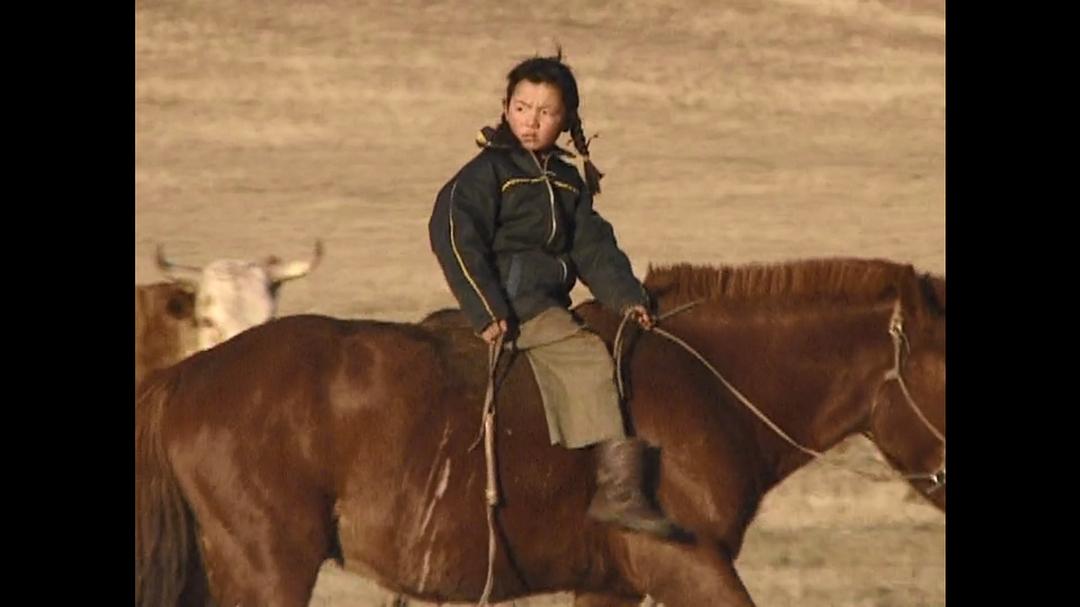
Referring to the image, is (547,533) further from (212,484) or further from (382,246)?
(382,246)

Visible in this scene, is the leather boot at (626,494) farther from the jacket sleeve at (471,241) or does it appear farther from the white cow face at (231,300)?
the white cow face at (231,300)

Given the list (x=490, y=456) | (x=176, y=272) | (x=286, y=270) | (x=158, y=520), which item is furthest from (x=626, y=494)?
(x=176, y=272)

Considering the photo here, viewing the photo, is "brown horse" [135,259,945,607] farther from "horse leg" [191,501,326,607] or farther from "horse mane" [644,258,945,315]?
"horse mane" [644,258,945,315]

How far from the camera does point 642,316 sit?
8.13 meters

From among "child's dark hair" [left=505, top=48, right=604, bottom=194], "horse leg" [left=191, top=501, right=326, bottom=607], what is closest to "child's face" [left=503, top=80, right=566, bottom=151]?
"child's dark hair" [left=505, top=48, right=604, bottom=194]

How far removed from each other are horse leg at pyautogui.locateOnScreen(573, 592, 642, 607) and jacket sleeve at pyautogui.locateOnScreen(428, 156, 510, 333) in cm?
114

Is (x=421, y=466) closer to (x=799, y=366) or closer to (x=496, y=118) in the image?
(x=799, y=366)

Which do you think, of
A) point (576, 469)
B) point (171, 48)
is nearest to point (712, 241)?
point (171, 48)

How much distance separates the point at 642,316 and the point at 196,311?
431cm

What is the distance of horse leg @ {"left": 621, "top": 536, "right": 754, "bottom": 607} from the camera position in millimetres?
7840

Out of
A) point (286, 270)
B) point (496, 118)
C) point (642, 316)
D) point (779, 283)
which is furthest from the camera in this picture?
point (496, 118)

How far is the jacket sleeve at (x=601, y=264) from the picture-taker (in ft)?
26.7

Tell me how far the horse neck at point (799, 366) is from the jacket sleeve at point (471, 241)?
0.81 metres

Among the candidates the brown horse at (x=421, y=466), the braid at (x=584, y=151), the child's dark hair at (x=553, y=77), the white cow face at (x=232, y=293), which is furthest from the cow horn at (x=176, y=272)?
the child's dark hair at (x=553, y=77)
